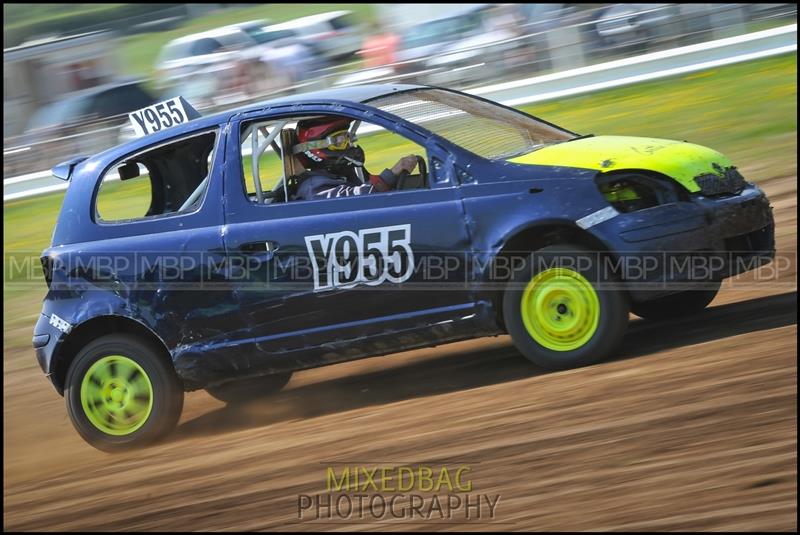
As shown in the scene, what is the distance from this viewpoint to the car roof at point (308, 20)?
781 inches

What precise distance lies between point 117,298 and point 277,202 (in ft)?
3.74

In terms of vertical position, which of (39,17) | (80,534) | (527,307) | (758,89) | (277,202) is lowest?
(80,534)

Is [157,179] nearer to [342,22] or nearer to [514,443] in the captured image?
[514,443]

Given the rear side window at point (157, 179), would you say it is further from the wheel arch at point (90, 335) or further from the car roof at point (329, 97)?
the wheel arch at point (90, 335)

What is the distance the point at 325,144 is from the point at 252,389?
2114 mm

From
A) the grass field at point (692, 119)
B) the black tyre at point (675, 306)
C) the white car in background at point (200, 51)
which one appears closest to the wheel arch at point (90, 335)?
the black tyre at point (675, 306)

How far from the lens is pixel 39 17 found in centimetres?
2614

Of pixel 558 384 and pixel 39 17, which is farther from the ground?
pixel 39 17

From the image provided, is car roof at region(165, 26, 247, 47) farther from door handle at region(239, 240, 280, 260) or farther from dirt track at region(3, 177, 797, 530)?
door handle at region(239, 240, 280, 260)

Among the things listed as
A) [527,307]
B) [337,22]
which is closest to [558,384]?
[527,307]

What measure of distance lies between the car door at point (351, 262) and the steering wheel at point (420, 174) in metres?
0.13

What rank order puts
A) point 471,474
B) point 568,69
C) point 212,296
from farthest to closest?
1. point 568,69
2. point 212,296
3. point 471,474

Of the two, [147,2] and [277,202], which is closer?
[277,202]

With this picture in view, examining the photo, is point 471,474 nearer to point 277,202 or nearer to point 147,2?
point 277,202
